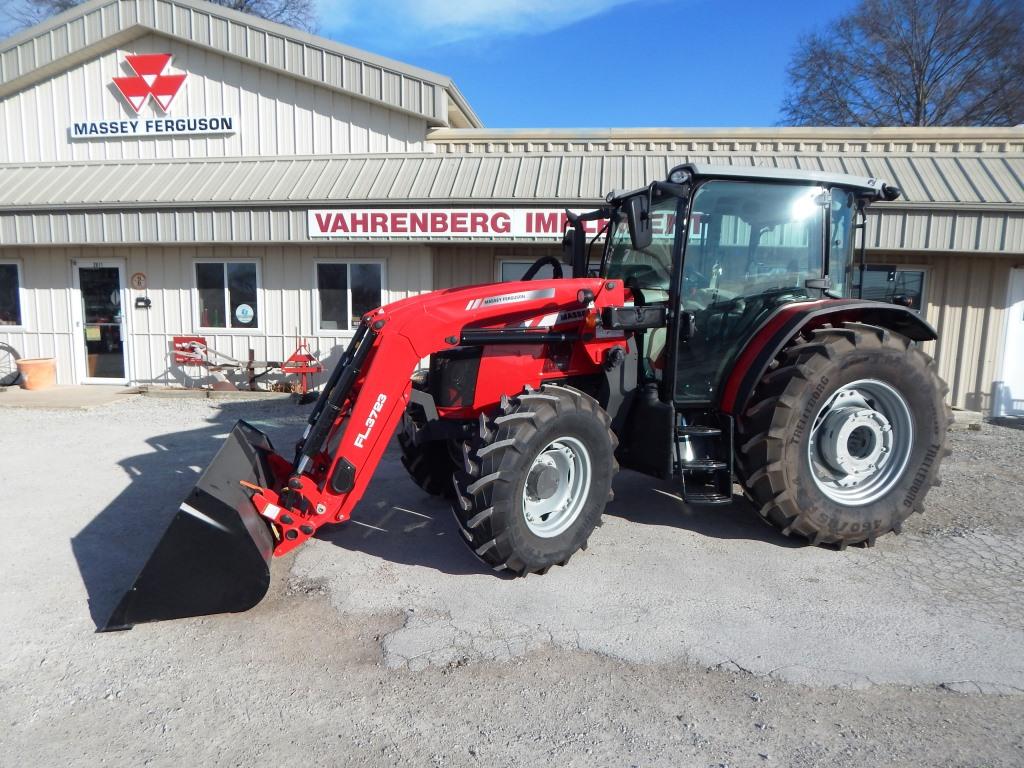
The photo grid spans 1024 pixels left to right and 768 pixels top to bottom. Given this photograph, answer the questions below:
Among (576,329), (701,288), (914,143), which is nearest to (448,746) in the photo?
(576,329)

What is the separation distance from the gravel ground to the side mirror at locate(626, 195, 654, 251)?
6.48 feet

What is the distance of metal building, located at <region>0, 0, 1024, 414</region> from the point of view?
918 cm

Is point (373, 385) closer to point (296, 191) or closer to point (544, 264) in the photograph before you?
point (544, 264)

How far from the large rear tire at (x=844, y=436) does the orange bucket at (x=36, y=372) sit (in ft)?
35.2

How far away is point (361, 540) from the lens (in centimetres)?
458

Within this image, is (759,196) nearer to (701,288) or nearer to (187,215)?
(701,288)

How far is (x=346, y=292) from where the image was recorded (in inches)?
409

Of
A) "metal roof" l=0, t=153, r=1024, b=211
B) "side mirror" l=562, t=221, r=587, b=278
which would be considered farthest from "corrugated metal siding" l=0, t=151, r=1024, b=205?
"side mirror" l=562, t=221, r=587, b=278

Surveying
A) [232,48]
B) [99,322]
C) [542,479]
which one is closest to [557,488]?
[542,479]

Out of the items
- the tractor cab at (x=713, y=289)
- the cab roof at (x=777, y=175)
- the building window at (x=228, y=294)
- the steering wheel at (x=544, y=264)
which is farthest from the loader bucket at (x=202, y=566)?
the building window at (x=228, y=294)

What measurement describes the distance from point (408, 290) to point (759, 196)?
6581 millimetres

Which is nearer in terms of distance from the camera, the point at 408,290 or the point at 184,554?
the point at 184,554

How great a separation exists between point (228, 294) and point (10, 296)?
149 inches

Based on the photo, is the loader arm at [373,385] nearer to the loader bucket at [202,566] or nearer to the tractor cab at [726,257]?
the loader bucket at [202,566]
